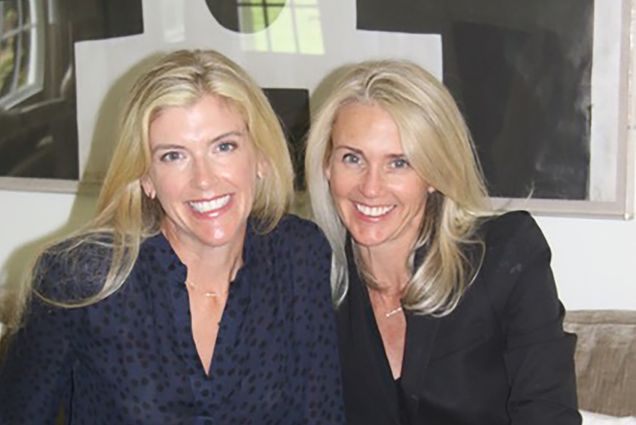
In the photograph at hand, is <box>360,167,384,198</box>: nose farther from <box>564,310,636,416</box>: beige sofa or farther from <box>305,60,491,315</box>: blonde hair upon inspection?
<box>564,310,636,416</box>: beige sofa

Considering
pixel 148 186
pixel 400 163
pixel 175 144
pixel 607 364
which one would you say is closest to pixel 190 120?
pixel 175 144

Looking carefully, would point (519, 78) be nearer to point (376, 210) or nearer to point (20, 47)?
point (376, 210)

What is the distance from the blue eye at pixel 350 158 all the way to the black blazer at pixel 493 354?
8.0 inches

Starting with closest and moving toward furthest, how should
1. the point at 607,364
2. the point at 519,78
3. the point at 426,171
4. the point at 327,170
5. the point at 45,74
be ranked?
the point at 426,171, the point at 327,170, the point at 607,364, the point at 519,78, the point at 45,74

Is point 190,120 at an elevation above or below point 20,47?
below

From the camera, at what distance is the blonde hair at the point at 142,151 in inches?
62.6

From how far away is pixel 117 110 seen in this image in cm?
252

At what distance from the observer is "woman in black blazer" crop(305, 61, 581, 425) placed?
1696 mm

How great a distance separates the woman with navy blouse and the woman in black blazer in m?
0.11

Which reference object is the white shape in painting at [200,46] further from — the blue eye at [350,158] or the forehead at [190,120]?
the forehead at [190,120]

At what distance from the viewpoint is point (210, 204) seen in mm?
1604

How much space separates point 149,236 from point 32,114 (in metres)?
1.06

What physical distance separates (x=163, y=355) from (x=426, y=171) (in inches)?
20.3

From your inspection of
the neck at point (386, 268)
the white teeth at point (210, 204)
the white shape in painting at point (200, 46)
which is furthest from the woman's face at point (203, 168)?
the white shape in painting at point (200, 46)
